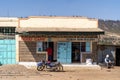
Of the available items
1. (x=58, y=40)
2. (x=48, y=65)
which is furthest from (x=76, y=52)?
(x=48, y=65)

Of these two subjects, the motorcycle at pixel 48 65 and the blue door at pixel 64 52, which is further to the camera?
the blue door at pixel 64 52

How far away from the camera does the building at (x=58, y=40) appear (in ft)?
125

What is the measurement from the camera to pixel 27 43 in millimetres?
38188

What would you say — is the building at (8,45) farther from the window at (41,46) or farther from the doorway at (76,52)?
the doorway at (76,52)

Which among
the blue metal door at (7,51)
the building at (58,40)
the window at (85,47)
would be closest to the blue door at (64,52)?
the building at (58,40)

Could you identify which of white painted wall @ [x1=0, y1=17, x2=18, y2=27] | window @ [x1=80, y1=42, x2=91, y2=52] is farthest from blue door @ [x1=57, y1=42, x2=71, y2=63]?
white painted wall @ [x1=0, y1=17, x2=18, y2=27]

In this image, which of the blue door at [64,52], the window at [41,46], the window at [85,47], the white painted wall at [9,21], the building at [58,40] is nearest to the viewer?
the building at [58,40]

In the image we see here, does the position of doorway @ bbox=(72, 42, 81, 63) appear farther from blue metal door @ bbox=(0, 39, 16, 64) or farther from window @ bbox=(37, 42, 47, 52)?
blue metal door @ bbox=(0, 39, 16, 64)

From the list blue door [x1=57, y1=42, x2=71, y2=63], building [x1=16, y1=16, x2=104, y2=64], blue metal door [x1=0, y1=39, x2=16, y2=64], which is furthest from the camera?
blue metal door [x1=0, y1=39, x2=16, y2=64]

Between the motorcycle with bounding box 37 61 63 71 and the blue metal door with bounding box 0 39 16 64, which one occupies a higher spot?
the blue metal door with bounding box 0 39 16 64

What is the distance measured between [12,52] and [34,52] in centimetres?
275

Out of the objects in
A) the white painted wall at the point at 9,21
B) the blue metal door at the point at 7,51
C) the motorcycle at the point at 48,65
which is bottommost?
the motorcycle at the point at 48,65

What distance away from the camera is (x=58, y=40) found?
1507 inches

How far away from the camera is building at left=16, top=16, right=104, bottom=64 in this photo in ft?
125
